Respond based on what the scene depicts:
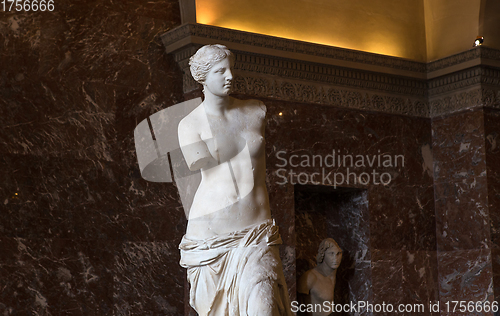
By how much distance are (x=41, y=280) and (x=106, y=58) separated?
2150mm

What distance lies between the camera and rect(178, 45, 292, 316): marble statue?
3.83 meters

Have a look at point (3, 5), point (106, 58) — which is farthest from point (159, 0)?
point (3, 5)

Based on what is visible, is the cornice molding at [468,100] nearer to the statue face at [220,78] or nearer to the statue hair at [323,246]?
the statue hair at [323,246]

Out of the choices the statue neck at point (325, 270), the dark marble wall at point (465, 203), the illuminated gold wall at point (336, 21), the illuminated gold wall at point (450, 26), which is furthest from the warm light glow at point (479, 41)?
the statue neck at point (325, 270)

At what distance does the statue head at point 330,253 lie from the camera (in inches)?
286

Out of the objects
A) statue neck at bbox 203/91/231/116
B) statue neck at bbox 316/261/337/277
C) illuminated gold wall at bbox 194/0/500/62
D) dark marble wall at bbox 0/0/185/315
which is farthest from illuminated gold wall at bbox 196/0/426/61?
statue neck at bbox 203/91/231/116

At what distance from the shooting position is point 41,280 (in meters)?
6.05

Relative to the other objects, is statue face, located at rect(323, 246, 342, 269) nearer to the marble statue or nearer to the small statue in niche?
the small statue in niche

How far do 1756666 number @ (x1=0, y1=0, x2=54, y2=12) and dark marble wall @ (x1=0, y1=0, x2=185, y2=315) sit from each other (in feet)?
0.18

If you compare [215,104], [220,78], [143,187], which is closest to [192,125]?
[215,104]

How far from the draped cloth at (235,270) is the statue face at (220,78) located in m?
0.81

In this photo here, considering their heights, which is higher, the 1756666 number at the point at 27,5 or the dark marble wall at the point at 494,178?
the 1756666 number at the point at 27,5

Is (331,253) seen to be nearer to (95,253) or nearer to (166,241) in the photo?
(166,241)

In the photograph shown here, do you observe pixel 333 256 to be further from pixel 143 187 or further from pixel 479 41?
pixel 479 41
